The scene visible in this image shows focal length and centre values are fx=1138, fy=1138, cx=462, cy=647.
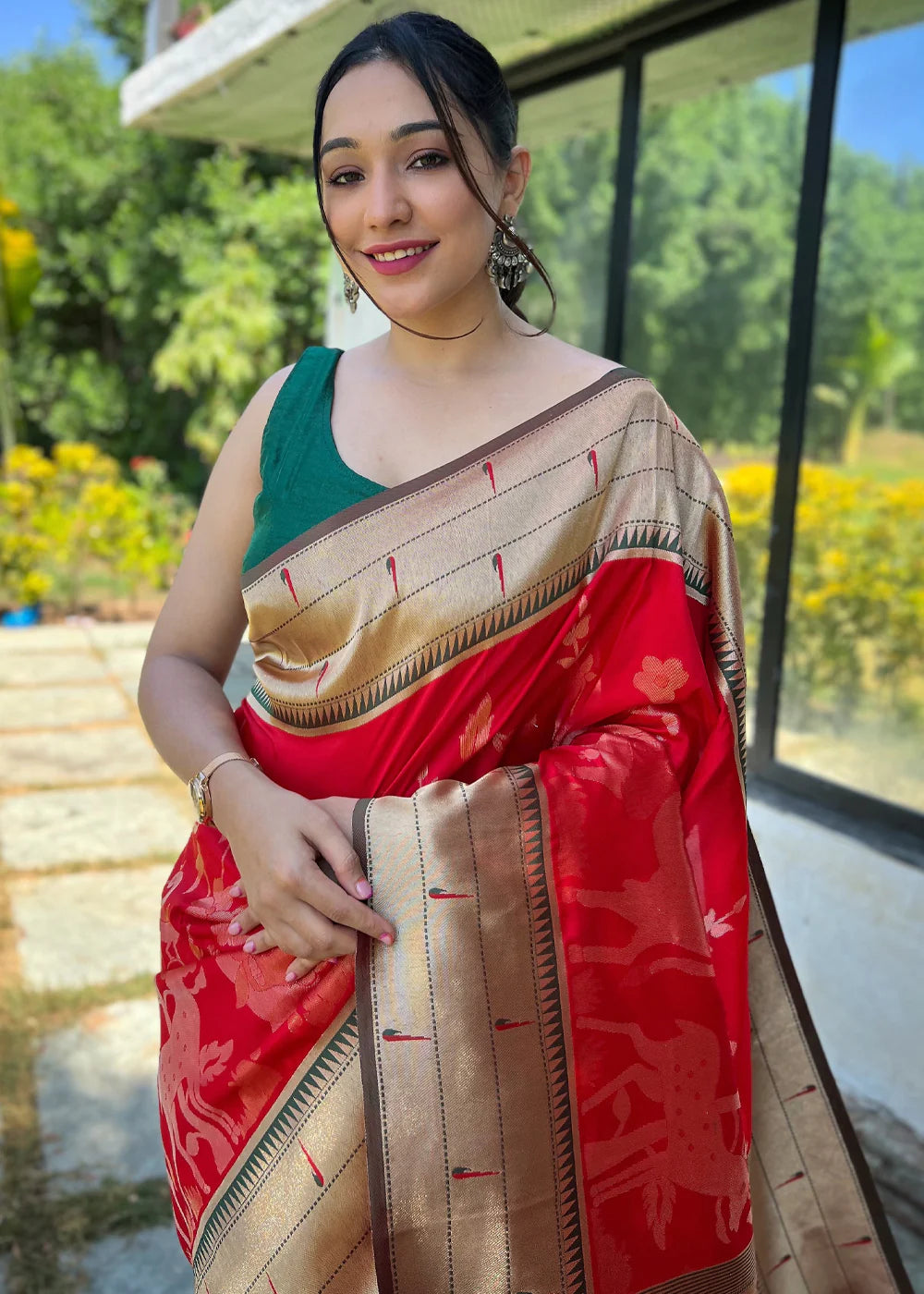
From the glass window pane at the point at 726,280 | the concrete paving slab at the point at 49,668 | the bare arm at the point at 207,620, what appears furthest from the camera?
the concrete paving slab at the point at 49,668

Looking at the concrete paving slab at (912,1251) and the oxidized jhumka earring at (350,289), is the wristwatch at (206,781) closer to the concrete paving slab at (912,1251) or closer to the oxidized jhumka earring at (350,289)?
the oxidized jhumka earring at (350,289)

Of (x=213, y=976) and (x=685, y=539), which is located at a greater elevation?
(x=685, y=539)

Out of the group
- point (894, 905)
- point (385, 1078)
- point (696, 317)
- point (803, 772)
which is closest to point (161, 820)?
point (803, 772)

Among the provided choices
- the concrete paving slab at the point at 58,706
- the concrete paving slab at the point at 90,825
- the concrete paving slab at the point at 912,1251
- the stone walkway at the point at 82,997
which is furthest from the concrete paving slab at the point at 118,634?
the concrete paving slab at the point at 912,1251

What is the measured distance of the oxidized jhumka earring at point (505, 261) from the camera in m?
1.22

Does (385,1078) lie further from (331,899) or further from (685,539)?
(685,539)

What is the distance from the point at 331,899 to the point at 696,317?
4040 millimetres

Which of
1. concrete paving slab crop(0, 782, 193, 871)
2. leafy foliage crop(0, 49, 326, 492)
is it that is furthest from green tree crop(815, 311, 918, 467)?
leafy foliage crop(0, 49, 326, 492)

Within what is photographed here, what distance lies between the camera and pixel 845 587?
3.92m

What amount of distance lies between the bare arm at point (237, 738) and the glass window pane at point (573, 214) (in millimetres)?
2806

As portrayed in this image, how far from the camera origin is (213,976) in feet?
3.91

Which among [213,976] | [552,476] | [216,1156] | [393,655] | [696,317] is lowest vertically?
Result: [216,1156]

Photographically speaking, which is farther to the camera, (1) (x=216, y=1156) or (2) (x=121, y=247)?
(2) (x=121, y=247)

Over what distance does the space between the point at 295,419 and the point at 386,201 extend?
10.3 inches
